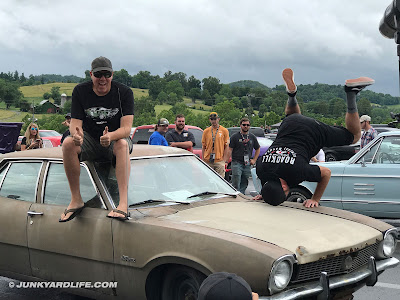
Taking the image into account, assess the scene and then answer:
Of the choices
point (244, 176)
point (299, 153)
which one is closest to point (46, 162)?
point (299, 153)

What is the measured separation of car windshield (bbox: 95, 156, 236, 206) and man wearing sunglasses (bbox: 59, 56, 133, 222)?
0.16 m

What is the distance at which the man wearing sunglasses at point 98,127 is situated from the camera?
451cm

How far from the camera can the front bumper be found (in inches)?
140

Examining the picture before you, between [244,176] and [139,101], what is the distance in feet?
276

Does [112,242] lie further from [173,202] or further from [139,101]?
[139,101]

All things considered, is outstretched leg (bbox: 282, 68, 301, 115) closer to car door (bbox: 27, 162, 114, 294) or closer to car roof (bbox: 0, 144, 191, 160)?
car roof (bbox: 0, 144, 191, 160)

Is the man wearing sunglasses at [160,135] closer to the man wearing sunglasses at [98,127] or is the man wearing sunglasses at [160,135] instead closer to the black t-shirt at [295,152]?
the black t-shirt at [295,152]

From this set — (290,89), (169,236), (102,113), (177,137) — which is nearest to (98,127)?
(102,113)

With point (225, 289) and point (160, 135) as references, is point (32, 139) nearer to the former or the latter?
point (160, 135)

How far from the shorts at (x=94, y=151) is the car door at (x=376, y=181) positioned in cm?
492

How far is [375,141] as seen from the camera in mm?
8367

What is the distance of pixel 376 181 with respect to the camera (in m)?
8.34

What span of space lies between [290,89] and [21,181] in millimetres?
2893

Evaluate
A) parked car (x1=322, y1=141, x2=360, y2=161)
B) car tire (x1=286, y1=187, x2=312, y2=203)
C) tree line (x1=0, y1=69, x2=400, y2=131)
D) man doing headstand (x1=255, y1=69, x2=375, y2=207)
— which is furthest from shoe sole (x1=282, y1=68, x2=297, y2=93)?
tree line (x1=0, y1=69, x2=400, y2=131)
